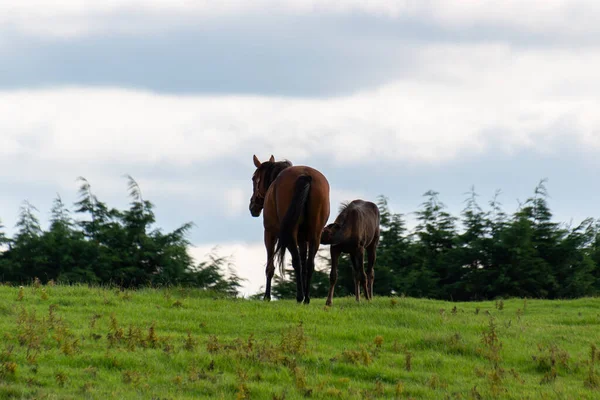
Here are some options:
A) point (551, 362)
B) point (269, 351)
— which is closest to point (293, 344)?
point (269, 351)

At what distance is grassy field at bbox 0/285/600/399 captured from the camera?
10.2m

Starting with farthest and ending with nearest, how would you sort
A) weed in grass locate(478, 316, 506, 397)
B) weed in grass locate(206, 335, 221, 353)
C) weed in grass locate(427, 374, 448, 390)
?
weed in grass locate(206, 335, 221, 353) → weed in grass locate(427, 374, 448, 390) → weed in grass locate(478, 316, 506, 397)

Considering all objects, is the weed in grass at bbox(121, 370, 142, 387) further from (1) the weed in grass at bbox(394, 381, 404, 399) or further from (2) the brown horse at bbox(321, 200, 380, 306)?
(2) the brown horse at bbox(321, 200, 380, 306)

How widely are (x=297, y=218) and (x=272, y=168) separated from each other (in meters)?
2.19

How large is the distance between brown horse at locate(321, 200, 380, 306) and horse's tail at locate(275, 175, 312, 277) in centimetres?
135

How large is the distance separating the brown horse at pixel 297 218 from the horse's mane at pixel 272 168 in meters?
0.72

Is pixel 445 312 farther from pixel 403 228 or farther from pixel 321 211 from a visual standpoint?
pixel 403 228

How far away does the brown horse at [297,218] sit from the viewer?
1582 centimetres

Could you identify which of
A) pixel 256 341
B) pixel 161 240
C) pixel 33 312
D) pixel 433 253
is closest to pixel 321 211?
pixel 256 341

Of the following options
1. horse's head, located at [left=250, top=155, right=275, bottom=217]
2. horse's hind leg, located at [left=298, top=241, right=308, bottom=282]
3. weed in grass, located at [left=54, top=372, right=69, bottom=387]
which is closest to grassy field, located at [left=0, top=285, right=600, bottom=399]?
weed in grass, located at [left=54, top=372, right=69, bottom=387]

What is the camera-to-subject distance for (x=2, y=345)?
450 inches

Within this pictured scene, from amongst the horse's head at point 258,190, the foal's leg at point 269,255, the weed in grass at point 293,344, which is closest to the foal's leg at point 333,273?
the foal's leg at point 269,255

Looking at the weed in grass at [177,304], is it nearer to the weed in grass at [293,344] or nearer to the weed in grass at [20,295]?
the weed in grass at [20,295]

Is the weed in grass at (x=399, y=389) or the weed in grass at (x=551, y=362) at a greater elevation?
the weed in grass at (x=551, y=362)
